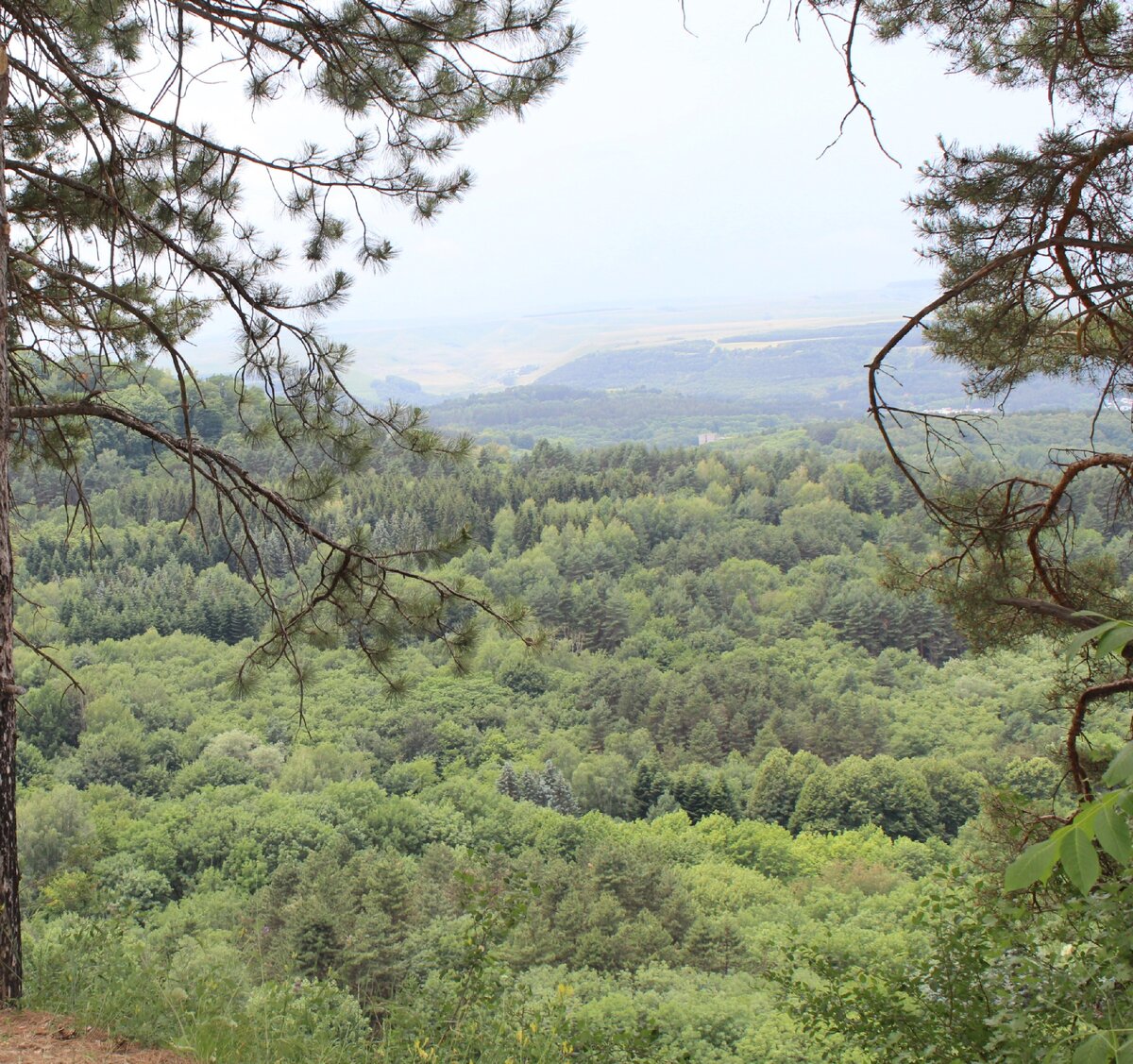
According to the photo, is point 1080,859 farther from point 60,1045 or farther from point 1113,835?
point 60,1045

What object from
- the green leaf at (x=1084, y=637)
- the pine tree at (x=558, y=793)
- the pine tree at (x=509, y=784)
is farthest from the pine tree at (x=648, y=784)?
the green leaf at (x=1084, y=637)

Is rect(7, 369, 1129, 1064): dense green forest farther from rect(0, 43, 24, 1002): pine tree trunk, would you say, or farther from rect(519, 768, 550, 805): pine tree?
rect(0, 43, 24, 1002): pine tree trunk

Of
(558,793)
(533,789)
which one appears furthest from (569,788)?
(533,789)

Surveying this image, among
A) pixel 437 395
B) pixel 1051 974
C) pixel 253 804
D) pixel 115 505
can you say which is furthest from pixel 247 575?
pixel 437 395

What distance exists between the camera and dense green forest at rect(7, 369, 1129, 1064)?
9.53ft

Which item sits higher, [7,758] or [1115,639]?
[1115,639]

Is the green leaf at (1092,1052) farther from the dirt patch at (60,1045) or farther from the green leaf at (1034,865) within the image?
the dirt patch at (60,1045)

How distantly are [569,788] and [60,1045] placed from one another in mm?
27945

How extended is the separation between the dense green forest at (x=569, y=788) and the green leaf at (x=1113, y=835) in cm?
97

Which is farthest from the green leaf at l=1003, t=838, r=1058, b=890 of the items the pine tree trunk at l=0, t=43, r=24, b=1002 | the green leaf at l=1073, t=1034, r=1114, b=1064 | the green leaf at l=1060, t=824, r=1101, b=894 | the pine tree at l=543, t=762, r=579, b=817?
the pine tree at l=543, t=762, r=579, b=817

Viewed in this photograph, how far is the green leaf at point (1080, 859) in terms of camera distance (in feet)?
2.56

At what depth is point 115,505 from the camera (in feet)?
127

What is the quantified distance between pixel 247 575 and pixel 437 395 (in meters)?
127

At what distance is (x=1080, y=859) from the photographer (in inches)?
31.7
